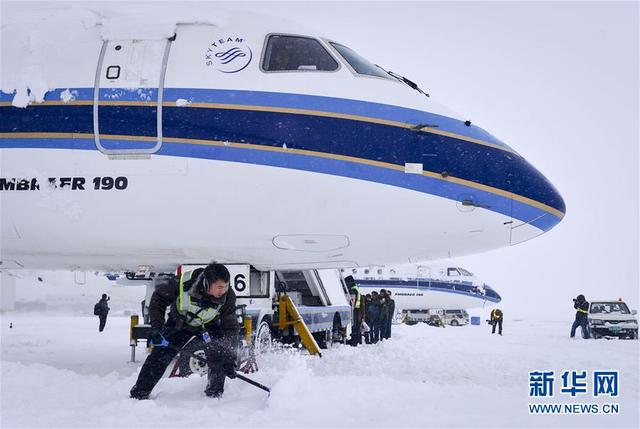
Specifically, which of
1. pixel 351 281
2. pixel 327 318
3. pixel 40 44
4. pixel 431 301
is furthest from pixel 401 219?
pixel 431 301

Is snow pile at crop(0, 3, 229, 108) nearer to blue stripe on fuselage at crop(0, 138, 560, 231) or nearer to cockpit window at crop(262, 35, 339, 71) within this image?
cockpit window at crop(262, 35, 339, 71)

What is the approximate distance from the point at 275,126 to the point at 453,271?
34.0 metres

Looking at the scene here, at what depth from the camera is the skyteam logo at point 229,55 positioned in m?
8.14

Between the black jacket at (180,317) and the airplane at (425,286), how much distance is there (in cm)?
3241

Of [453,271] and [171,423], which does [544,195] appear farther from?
[453,271]

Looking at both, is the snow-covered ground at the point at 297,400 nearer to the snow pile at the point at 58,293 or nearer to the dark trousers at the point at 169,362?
the dark trousers at the point at 169,362

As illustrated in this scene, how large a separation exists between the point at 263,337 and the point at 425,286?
2988 cm

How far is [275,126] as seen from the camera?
7863 mm

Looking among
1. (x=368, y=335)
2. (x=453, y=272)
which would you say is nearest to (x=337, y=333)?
(x=368, y=335)

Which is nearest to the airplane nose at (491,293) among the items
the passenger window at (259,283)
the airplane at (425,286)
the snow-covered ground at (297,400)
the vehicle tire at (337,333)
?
the airplane at (425,286)

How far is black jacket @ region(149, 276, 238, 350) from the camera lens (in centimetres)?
656

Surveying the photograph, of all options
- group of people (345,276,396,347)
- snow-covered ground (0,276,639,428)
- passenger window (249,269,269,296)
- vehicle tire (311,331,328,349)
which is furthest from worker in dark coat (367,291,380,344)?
passenger window (249,269,269,296)

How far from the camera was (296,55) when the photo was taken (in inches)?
331

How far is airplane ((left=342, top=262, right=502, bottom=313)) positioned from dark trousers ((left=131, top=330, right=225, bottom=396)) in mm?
32514
